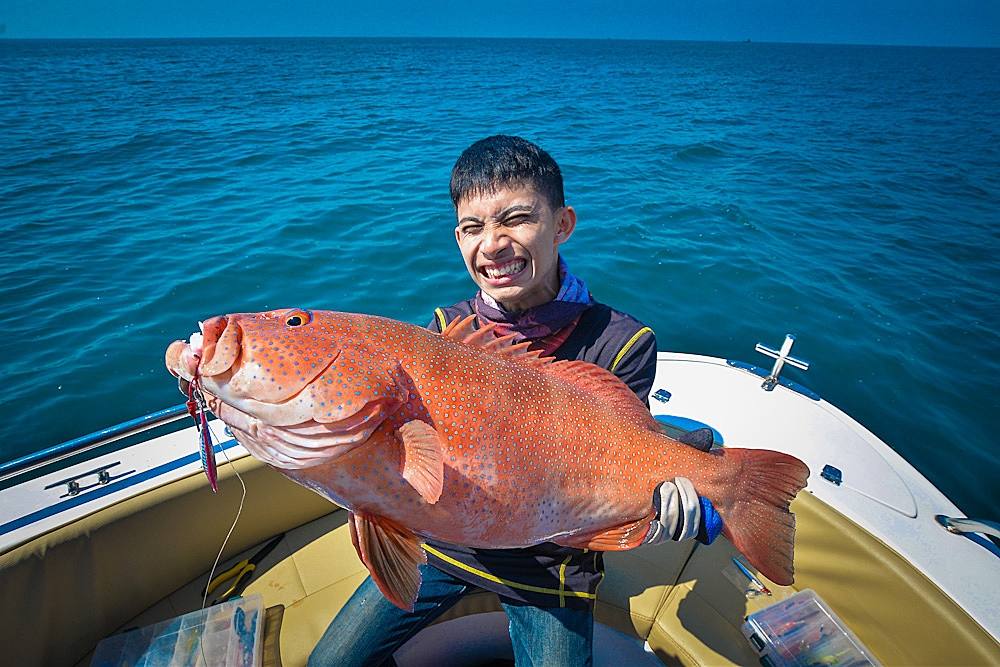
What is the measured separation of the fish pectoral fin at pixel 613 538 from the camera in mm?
1768

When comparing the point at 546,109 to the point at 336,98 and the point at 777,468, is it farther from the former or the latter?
the point at 777,468

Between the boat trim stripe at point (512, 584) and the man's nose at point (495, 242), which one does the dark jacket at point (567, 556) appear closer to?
the boat trim stripe at point (512, 584)

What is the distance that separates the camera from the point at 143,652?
2387 millimetres

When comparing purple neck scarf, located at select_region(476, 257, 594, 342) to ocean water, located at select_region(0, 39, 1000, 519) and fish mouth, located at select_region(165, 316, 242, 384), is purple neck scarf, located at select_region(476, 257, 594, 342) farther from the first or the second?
ocean water, located at select_region(0, 39, 1000, 519)

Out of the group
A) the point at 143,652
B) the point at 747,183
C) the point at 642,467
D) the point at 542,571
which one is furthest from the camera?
the point at 747,183

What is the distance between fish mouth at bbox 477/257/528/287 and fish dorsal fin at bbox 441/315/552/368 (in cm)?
42

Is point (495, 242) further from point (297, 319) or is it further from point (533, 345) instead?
point (297, 319)

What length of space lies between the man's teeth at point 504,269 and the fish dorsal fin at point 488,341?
1.42ft

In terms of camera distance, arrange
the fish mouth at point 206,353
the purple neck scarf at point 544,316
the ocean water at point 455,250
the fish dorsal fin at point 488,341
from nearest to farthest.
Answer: the fish mouth at point 206,353, the fish dorsal fin at point 488,341, the purple neck scarf at point 544,316, the ocean water at point 455,250

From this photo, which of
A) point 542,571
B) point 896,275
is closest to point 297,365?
point 542,571

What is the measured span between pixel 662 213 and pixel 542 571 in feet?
31.5

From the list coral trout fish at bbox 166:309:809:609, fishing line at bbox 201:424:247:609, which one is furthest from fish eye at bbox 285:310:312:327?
fishing line at bbox 201:424:247:609

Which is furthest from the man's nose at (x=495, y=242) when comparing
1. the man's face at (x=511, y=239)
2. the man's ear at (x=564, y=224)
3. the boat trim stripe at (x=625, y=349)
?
the boat trim stripe at (x=625, y=349)

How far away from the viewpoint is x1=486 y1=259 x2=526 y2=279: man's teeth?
212 centimetres
